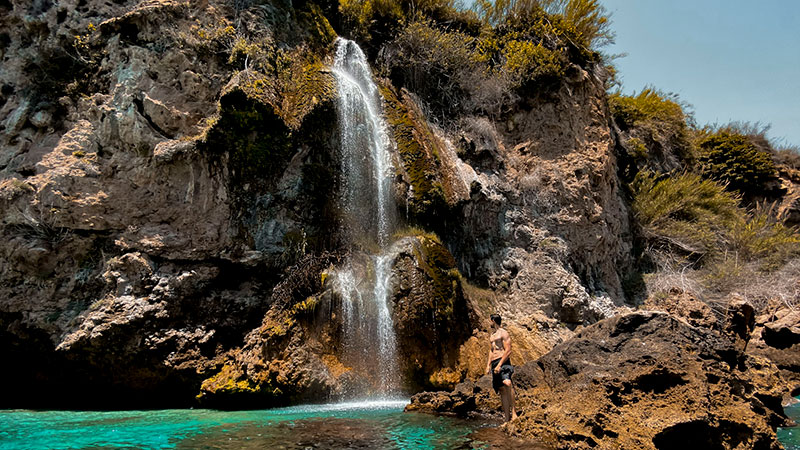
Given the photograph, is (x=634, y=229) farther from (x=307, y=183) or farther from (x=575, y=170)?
(x=307, y=183)

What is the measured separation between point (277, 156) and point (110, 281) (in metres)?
3.98

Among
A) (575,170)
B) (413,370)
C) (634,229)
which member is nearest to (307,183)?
(413,370)

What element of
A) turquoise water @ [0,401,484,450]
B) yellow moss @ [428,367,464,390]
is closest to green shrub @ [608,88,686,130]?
yellow moss @ [428,367,464,390]

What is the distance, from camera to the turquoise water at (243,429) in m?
5.16

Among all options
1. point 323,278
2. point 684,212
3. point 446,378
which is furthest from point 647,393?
point 684,212

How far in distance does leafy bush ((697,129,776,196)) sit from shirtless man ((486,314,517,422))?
17.0 m

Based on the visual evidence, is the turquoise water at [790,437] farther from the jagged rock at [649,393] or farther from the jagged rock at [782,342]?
the jagged rock at [782,342]

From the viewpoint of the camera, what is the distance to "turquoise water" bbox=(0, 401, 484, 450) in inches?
203

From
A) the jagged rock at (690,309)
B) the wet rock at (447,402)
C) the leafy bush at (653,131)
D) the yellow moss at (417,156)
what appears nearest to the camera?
the wet rock at (447,402)

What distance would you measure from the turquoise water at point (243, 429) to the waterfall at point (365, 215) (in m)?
1.11

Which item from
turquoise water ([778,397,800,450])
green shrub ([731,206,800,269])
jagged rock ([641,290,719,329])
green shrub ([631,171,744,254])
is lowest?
turquoise water ([778,397,800,450])

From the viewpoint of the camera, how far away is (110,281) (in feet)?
29.5

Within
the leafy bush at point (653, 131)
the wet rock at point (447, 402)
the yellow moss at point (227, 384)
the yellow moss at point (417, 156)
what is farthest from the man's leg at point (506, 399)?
the leafy bush at point (653, 131)

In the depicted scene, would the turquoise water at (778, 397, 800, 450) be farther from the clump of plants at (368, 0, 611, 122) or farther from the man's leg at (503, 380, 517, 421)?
the clump of plants at (368, 0, 611, 122)
